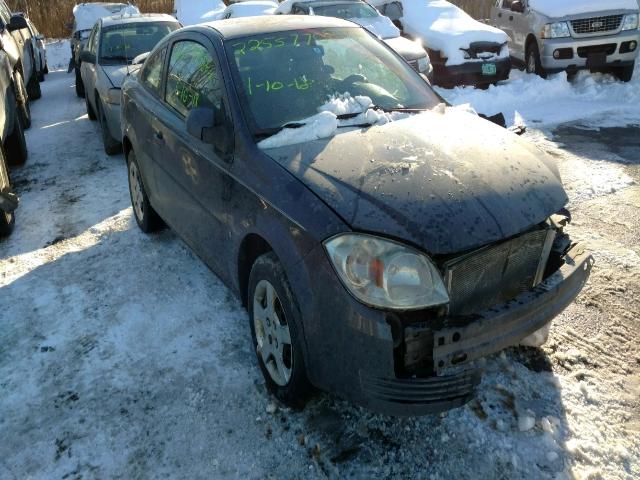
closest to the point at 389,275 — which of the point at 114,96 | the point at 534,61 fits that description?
the point at 114,96

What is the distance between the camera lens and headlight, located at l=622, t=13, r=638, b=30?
9070mm

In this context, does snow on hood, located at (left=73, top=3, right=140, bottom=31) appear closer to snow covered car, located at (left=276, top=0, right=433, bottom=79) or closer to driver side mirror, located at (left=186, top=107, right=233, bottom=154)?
snow covered car, located at (left=276, top=0, right=433, bottom=79)

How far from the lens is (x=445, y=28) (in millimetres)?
9992

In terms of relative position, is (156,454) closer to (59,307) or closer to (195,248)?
(195,248)

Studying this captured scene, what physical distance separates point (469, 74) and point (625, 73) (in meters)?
2.76

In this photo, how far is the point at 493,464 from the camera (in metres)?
2.45

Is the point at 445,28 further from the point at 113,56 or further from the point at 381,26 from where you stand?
the point at 113,56

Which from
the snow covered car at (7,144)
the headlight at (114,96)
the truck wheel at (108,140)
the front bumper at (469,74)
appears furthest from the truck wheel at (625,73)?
the snow covered car at (7,144)

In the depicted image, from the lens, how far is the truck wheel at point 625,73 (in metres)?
9.37

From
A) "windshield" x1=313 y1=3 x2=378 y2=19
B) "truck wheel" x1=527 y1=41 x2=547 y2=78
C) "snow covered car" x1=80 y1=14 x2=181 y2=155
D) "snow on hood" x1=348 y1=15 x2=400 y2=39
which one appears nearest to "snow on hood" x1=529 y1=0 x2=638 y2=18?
"truck wheel" x1=527 y1=41 x2=547 y2=78

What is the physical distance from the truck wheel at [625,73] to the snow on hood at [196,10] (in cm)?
1058

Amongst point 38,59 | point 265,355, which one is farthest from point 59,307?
point 38,59

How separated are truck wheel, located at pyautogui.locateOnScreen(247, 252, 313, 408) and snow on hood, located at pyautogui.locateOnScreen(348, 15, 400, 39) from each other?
25.4 feet

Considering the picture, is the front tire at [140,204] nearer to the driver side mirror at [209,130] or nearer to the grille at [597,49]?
the driver side mirror at [209,130]
